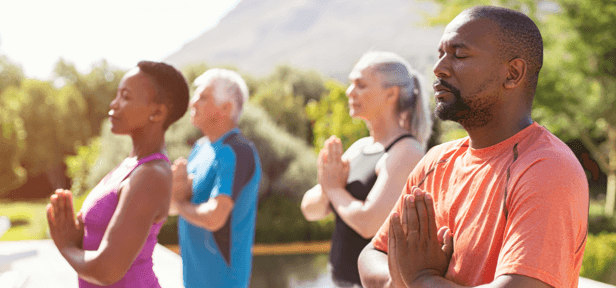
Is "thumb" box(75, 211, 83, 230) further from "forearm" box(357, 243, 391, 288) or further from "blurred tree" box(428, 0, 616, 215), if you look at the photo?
"blurred tree" box(428, 0, 616, 215)

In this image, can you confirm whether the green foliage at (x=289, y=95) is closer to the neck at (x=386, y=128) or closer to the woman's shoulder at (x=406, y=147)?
the neck at (x=386, y=128)

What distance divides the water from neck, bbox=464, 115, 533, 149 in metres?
10.7

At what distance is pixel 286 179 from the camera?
17.2 meters

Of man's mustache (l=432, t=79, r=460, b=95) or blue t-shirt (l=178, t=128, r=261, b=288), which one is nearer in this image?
man's mustache (l=432, t=79, r=460, b=95)

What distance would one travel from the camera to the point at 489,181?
1.17 metres

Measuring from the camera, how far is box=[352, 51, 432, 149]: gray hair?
2.51m

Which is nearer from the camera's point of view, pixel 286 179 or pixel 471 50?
pixel 471 50

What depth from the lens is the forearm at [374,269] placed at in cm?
136

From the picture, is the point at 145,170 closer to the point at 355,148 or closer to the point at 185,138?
the point at 355,148

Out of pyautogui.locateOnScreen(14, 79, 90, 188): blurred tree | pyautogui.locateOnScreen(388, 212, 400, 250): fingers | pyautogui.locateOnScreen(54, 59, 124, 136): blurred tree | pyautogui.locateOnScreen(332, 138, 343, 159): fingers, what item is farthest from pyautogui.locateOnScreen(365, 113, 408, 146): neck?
pyautogui.locateOnScreen(54, 59, 124, 136): blurred tree

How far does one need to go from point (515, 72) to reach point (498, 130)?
0.14m

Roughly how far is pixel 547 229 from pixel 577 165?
18cm

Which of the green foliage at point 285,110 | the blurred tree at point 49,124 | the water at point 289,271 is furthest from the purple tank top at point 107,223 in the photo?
the blurred tree at point 49,124

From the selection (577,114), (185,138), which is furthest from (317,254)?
(577,114)
